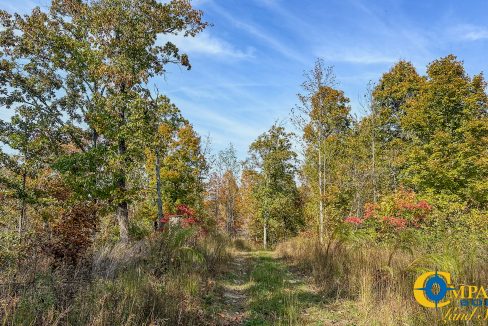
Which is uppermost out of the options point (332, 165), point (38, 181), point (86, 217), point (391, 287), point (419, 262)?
point (332, 165)

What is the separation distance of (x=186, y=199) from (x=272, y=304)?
54.4 feet

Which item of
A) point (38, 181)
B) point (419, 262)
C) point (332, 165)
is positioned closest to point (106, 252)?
point (419, 262)

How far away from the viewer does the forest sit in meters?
5.10

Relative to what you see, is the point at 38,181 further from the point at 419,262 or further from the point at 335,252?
the point at 419,262

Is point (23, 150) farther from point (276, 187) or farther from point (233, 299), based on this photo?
point (276, 187)

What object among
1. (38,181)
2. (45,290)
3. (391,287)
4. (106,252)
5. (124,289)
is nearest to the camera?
(45,290)

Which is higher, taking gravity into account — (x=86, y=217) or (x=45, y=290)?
(x=86, y=217)

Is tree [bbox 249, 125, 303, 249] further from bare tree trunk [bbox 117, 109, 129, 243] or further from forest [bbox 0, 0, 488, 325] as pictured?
bare tree trunk [bbox 117, 109, 129, 243]

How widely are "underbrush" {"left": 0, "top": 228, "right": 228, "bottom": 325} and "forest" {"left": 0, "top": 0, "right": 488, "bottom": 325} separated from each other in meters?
0.03

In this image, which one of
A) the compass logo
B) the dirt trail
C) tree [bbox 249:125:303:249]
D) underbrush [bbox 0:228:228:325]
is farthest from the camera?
tree [bbox 249:125:303:249]

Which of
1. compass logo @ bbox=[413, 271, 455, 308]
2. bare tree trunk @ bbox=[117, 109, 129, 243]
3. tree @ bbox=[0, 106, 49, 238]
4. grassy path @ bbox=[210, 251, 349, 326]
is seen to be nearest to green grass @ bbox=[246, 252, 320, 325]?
grassy path @ bbox=[210, 251, 349, 326]

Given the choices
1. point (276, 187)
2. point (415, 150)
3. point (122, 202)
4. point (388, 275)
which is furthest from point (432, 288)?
point (276, 187)

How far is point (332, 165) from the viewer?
72.7 feet

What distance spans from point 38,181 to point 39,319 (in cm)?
1504
